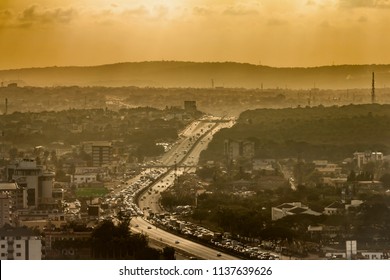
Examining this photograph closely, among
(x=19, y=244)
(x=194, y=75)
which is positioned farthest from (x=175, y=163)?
(x=19, y=244)

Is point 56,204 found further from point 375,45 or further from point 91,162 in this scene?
point 375,45

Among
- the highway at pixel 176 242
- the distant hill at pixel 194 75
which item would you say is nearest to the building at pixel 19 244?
the highway at pixel 176 242

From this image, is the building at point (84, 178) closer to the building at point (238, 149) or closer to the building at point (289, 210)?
the building at point (238, 149)

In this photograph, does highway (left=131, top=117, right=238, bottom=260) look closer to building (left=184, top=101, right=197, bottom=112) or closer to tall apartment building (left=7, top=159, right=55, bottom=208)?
building (left=184, top=101, right=197, bottom=112)

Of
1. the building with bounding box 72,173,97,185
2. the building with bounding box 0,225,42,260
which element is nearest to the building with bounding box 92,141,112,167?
the building with bounding box 72,173,97,185

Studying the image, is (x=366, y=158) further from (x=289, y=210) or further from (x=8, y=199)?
(x=8, y=199)
